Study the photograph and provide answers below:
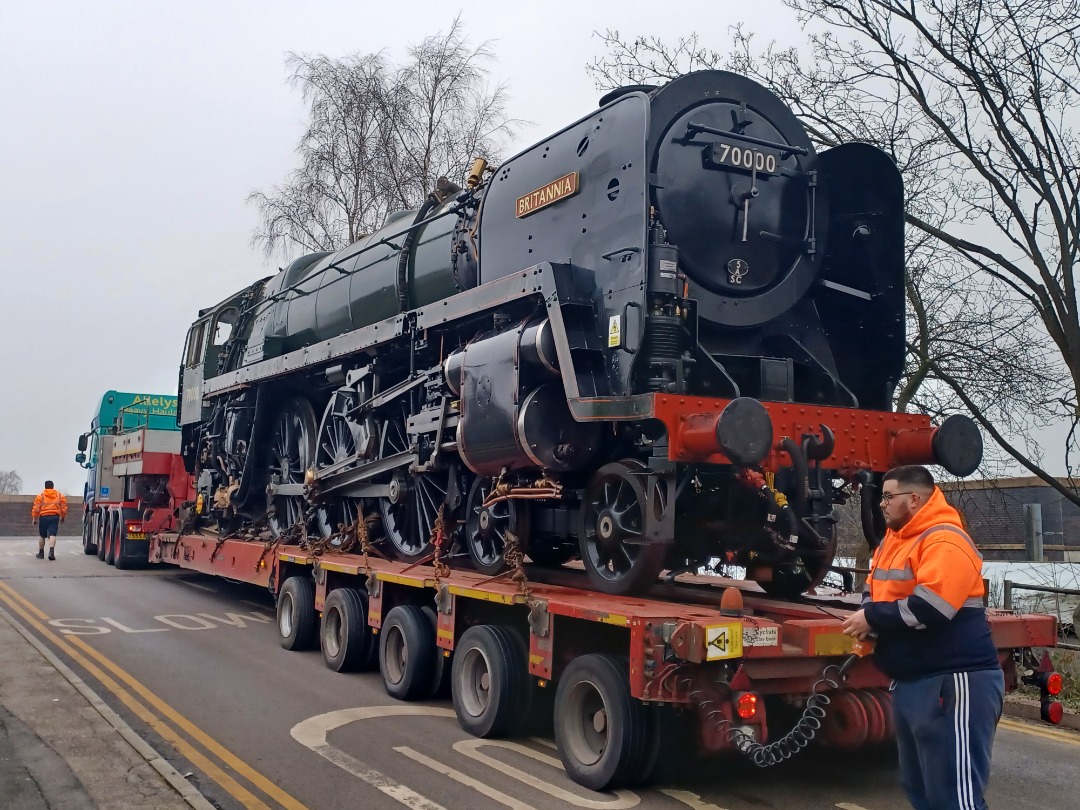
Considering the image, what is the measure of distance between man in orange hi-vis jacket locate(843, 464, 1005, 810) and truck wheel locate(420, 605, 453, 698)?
13.4 feet

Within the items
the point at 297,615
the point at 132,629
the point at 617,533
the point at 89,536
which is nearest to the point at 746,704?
the point at 617,533

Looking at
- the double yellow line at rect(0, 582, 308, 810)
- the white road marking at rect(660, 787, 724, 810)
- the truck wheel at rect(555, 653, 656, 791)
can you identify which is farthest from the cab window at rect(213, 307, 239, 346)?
the white road marking at rect(660, 787, 724, 810)

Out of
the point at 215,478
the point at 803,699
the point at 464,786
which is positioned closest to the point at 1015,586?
the point at 803,699

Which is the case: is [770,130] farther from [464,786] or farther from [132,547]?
[132,547]

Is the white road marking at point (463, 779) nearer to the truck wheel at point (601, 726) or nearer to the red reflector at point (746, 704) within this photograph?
the truck wheel at point (601, 726)

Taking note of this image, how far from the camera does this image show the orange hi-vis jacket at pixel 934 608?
3695 millimetres

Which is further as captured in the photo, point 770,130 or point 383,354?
point 383,354

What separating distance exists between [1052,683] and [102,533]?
1808 centimetres

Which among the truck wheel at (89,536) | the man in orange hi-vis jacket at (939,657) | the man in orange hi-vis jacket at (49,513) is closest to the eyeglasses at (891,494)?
the man in orange hi-vis jacket at (939,657)

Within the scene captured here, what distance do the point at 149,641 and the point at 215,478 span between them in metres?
4.06

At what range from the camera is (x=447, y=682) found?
25.2 ft

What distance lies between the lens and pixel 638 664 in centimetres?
486

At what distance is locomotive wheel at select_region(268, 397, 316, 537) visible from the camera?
11.5 metres

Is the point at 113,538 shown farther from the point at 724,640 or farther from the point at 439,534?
the point at 724,640
